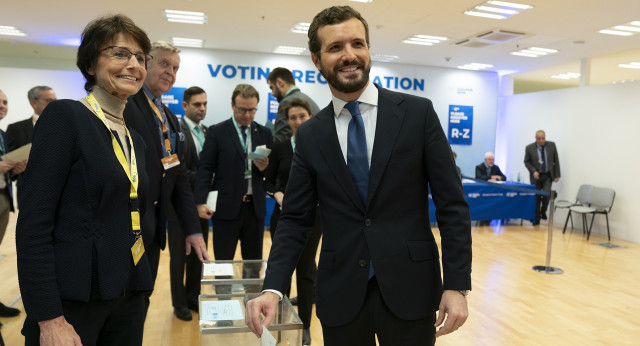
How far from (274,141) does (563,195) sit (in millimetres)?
8941

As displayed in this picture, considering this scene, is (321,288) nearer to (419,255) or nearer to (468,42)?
(419,255)

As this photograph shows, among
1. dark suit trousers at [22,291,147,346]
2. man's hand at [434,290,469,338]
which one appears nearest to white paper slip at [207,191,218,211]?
dark suit trousers at [22,291,147,346]

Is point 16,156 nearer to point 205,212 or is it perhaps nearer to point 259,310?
point 205,212

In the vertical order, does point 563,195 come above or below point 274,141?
below

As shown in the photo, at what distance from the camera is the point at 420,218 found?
57.9 inches

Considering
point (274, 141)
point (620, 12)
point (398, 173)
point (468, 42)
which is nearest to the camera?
point (398, 173)

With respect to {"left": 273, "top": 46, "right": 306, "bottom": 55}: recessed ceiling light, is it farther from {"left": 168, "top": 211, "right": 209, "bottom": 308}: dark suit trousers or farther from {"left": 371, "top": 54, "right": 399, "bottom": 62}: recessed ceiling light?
{"left": 168, "top": 211, "right": 209, "bottom": 308}: dark suit trousers

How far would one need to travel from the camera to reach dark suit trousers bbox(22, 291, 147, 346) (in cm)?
134

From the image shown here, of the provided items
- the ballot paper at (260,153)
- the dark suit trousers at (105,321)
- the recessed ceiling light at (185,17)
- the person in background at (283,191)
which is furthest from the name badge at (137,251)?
the recessed ceiling light at (185,17)

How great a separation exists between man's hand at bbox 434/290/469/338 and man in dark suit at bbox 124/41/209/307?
3.72 ft

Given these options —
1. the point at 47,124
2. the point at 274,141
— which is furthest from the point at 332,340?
the point at 274,141

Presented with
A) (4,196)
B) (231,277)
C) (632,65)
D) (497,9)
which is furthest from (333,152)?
(632,65)

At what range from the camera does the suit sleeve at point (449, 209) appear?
140cm

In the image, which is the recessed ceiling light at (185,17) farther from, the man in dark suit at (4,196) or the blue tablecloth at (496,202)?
the blue tablecloth at (496,202)
